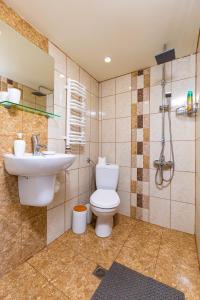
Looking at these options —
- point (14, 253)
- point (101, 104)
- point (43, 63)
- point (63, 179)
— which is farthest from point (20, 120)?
point (101, 104)

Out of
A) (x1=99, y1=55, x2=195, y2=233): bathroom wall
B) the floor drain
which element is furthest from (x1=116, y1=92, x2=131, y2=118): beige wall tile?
the floor drain

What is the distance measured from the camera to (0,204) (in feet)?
3.76

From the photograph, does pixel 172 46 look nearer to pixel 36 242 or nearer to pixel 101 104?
pixel 101 104

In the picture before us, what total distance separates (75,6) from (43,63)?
539 mm

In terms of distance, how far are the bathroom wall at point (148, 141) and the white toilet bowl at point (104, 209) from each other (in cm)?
51

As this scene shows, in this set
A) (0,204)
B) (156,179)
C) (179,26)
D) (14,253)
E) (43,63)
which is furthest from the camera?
(156,179)

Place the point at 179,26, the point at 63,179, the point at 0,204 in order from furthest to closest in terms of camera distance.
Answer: the point at 63,179 < the point at 179,26 < the point at 0,204

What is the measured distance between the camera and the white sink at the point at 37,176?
1.06 m

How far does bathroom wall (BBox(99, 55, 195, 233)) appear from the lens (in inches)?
69.3

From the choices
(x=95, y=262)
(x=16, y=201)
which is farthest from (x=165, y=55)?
(x=95, y=262)

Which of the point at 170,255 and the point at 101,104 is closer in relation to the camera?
the point at 170,255

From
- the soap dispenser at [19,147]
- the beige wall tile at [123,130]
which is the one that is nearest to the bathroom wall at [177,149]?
the beige wall tile at [123,130]

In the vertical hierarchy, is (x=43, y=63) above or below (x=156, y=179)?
above

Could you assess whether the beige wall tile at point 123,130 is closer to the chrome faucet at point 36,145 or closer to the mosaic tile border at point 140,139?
the mosaic tile border at point 140,139
